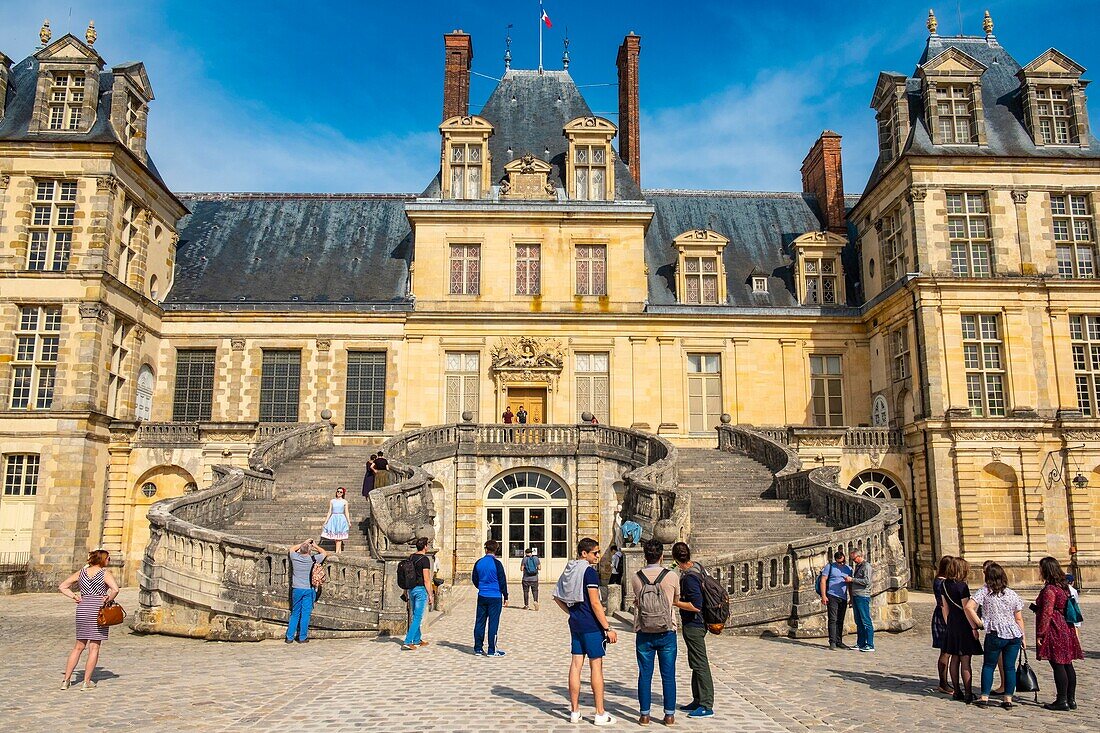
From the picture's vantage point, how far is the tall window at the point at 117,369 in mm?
25188

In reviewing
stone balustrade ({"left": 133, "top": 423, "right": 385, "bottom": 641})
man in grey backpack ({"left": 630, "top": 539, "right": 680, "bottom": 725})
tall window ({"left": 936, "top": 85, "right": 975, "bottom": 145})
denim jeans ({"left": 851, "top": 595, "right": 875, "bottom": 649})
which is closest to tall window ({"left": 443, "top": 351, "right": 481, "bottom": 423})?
stone balustrade ({"left": 133, "top": 423, "right": 385, "bottom": 641})

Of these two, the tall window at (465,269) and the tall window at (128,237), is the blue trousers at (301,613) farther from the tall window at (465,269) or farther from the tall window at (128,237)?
the tall window at (465,269)

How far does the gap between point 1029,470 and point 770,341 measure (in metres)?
8.56

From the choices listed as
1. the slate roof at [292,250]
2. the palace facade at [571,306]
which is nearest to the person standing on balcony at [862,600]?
the palace facade at [571,306]

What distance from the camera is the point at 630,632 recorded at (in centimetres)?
1352

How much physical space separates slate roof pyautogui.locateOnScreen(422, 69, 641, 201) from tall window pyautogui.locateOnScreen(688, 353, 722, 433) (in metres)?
5.97

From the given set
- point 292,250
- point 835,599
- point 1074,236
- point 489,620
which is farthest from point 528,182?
point 489,620

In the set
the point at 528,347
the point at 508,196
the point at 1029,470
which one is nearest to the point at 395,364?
the point at 528,347

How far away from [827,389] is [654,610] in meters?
23.0

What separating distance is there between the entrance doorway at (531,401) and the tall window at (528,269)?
3213mm

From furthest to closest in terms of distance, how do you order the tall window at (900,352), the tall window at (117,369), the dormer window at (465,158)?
the dormer window at (465,158), the tall window at (900,352), the tall window at (117,369)

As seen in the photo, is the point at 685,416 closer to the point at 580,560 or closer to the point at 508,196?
the point at 508,196

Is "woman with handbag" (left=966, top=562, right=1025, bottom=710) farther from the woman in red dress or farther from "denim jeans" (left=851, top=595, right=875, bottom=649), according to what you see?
"denim jeans" (left=851, top=595, right=875, bottom=649)

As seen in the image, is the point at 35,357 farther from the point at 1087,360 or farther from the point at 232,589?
the point at 1087,360
